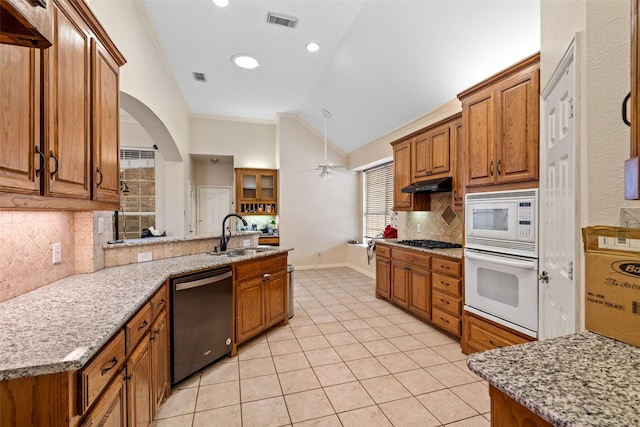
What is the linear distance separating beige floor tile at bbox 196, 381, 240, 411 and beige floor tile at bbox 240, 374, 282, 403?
0.16ft

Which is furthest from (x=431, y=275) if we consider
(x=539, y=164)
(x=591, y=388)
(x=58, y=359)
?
(x=58, y=359)

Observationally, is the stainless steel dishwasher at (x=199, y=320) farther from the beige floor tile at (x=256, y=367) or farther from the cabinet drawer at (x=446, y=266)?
the cabinet drawer at (x=446, y=266)

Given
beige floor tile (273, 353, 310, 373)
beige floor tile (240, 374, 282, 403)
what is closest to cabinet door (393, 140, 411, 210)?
beige floor tile (273, 353, 310, 373)

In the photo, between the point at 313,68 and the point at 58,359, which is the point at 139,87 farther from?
the point at 58,359

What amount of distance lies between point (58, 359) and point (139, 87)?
312 centimetres

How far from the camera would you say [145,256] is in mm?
2562

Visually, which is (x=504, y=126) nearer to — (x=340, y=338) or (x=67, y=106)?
(x=340, y=338)

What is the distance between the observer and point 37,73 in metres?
1.22

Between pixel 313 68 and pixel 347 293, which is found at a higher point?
pixel 313 68

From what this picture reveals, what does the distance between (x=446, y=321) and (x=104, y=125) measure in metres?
3.50

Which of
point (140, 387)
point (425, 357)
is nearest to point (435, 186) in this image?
point (425, 357)

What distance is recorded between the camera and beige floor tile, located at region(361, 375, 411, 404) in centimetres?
210

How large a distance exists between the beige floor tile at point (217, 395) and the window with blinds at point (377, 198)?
4.28 metres

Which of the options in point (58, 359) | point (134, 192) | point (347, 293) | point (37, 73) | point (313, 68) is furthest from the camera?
Answer: point (134, 192)
